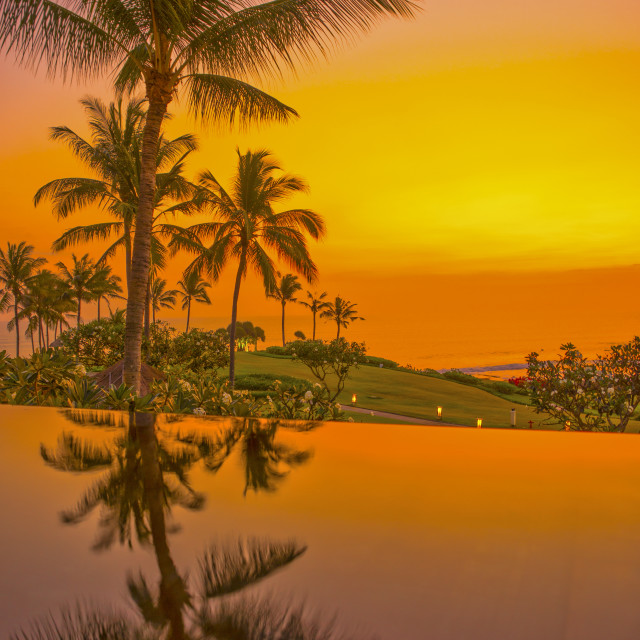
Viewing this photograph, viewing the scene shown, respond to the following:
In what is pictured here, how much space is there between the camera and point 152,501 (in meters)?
1.07

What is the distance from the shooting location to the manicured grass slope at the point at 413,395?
23109 mm

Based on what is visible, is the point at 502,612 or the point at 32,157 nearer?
the point at 502,612

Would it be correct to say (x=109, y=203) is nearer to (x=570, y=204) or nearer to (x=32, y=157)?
(x=32, y=157)

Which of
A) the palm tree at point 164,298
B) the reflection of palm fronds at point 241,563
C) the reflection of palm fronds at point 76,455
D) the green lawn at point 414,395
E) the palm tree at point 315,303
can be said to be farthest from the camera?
the palm tree at point 315,303

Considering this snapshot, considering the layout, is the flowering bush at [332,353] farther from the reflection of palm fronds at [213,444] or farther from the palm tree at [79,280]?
the palm tree at [79,280]

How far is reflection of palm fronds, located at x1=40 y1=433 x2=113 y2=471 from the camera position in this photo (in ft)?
4.52

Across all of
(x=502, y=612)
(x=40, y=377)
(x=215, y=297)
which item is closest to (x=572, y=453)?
(x=502, y=612)

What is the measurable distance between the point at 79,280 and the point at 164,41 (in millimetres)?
38937

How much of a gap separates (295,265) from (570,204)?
31920 millimetres

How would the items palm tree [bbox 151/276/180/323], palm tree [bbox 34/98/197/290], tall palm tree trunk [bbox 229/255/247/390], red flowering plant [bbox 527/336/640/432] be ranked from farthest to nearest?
palm tree [bbox 151/276/180/323] → tall palm tree trunk [bbox 229/255/247/390] → palm tree [bbox 34/98/197/290] → red flowering plant [bbox 527/336/640/432]

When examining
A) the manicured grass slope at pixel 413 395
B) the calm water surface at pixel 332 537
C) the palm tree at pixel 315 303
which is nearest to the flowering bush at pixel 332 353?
the manicured grass slope at pixel 413 395

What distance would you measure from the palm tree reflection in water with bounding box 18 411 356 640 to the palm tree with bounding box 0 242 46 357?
4664 cm

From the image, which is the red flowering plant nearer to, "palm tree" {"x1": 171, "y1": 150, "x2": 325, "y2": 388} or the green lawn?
the green lawn

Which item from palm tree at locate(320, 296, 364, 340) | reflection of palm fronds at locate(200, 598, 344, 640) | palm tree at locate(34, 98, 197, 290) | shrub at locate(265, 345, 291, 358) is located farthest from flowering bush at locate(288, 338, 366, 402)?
palm tree at locate(320, 296, 364, 340)
